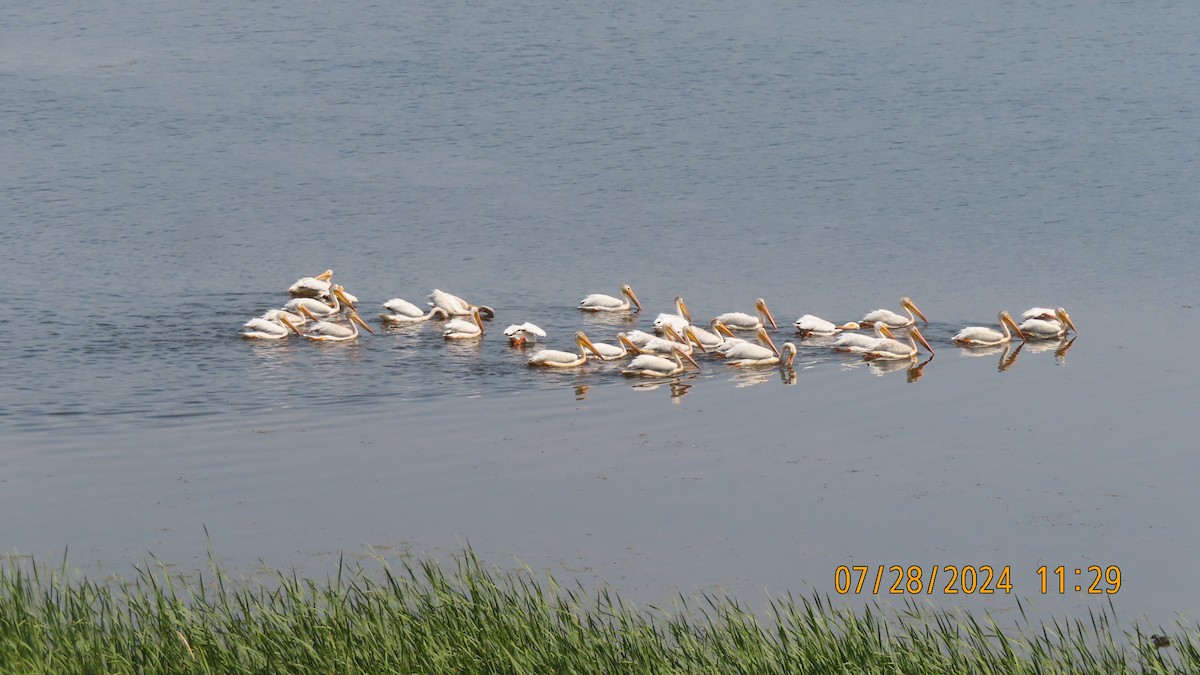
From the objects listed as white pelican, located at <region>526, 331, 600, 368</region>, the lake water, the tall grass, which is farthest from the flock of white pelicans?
the tall grass

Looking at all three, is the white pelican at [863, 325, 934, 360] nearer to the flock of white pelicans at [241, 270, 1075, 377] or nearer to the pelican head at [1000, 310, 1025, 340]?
the flock of white pelicans at [241, 270, 1075, 377]

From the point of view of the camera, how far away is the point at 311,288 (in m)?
18.5

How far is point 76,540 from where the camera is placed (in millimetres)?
10141

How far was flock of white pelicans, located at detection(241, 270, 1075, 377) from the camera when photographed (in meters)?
16.0

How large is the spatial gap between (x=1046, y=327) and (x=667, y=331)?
4058 millimetres

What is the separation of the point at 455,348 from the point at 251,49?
21905mm

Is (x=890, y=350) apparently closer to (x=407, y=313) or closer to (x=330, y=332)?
(x=407, y=313)

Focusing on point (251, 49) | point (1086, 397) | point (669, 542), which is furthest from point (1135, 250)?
point (251, 49)

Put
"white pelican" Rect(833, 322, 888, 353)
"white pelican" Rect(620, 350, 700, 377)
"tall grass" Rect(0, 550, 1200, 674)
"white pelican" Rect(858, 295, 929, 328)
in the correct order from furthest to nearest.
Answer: "white pelican" Rect(858, 295, 929, 328) < "white pelican" Rect(833, 322, 888, 353) < "white pelican" Rect(620, 350, 700, 377) < "tall grass" Rect(0, 550, 1200, 674)

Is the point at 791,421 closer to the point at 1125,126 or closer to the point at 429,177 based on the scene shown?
the point at 429,177

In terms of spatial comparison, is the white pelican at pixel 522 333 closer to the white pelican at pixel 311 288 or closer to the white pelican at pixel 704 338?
the white pelican at pixel 704 338

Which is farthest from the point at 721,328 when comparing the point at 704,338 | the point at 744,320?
the point at 704,338

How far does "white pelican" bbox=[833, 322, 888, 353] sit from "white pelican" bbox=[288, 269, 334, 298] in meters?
5.95

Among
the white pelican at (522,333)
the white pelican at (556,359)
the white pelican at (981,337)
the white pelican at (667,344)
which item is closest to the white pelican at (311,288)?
the white pelican at (522,333)
